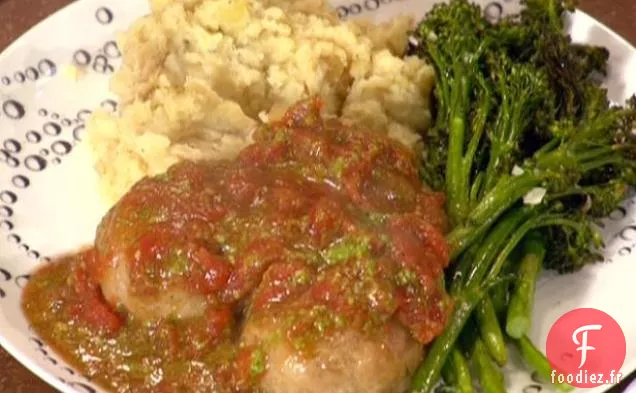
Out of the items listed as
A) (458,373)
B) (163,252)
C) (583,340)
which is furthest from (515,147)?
(163,252)

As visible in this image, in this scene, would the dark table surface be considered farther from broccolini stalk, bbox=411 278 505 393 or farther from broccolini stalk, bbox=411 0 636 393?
broccolini stalk, bbox=411 278 505 393

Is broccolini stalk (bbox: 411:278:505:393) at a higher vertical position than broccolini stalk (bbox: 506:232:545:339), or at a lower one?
lower

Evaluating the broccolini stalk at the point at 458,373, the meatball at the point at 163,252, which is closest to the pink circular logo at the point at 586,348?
the broccolini stalk at the point at 458,373

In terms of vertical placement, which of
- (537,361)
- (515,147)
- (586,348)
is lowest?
(537,361)

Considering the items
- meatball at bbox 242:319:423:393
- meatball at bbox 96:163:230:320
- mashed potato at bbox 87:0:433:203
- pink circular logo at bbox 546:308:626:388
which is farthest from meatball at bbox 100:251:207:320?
pink circular logo at bbox 546:308:626:388

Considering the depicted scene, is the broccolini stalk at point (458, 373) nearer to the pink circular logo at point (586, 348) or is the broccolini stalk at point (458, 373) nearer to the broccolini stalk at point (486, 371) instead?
the broccolini stalk at point (486, 371)

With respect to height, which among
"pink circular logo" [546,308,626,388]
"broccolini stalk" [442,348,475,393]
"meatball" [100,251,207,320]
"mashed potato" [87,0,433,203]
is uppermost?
"mashed potato" [87,0,433,203]

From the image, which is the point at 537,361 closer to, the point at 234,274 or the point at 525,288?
the point at 525,288

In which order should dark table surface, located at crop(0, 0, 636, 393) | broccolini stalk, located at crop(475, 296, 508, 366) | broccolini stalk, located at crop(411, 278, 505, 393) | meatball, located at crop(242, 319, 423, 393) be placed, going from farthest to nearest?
dark table surface, located at crop(0, 0, 636, 393), broccolini stalk, located at crop(475, 296, 508, 366), broccolini stalk, located at crop(411, 278, 505, 393), meatball, located at crop(242, 319, 423, 393)
